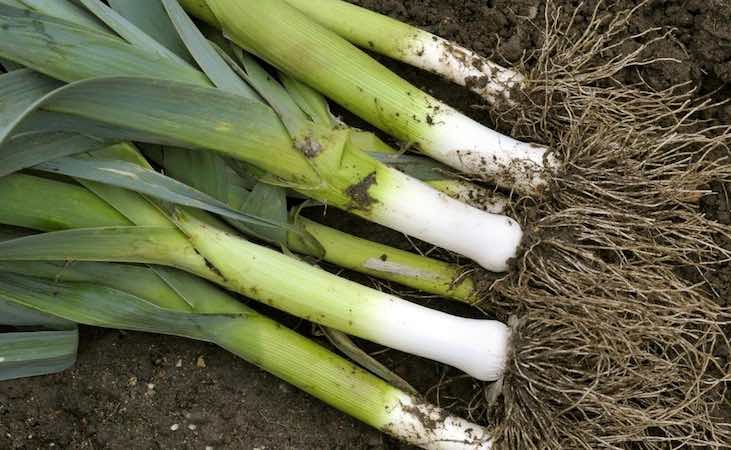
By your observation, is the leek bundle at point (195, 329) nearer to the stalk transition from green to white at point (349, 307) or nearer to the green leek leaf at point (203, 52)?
the stalk transition from green to white at point (349, 307)

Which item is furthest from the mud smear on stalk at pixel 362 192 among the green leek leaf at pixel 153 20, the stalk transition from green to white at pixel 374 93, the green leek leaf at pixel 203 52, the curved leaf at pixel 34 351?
the curved leaf at pixel 34 351

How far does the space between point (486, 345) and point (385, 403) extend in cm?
24

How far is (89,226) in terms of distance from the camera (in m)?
1.43

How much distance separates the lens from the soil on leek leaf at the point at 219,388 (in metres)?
1.65

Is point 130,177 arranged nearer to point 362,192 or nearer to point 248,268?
point 248,268

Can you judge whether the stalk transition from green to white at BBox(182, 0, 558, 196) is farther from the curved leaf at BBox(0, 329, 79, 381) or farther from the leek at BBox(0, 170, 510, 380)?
the curved leaf at BBox(0, 329, 79, 381)

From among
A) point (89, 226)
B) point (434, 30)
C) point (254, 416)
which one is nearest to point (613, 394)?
point (254, 416)

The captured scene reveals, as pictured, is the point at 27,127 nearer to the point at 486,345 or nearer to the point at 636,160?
the point at 486,345

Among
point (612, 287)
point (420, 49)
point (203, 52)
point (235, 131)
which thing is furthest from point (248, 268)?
point (612, 287)

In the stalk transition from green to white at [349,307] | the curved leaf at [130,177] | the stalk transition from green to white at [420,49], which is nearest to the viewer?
the curved leaf at [130,177]

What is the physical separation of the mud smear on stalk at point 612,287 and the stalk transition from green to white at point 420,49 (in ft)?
0.21

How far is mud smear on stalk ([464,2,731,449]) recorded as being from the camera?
1540mm

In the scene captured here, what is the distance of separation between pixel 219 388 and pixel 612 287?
856 millimetres

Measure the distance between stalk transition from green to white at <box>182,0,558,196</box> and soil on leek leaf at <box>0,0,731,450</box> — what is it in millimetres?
177
